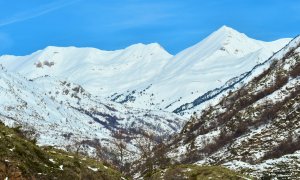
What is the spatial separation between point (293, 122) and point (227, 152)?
2598 cm

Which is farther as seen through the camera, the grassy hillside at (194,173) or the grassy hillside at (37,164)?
the grassy hillside at (194,173)

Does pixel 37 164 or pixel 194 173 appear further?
pixel 194 173

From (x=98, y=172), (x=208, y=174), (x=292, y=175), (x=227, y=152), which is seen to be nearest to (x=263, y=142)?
(x=227, y=152)

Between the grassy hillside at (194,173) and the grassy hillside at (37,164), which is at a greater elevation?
the grassy hillside at (194,173)

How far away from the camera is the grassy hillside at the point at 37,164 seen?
38.0 meters

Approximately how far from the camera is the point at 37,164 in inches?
1640

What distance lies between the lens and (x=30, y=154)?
42125mm

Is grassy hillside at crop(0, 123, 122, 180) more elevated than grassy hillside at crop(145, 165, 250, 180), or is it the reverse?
Answer: grassy hillside at crop(145, 165, 250, 180)

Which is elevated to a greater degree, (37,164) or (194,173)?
(194,173)

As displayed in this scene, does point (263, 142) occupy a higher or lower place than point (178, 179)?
higher

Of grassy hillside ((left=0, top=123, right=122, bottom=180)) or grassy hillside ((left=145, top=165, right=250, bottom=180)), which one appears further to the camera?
grassy hillside ((left=145, top=165, right=250, bottom=180))

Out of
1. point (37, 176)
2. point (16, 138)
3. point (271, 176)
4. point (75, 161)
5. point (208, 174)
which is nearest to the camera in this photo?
point (37, 176)

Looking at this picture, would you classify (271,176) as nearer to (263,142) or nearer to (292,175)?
(292,175)

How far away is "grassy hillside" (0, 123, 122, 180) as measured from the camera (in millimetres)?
37969
